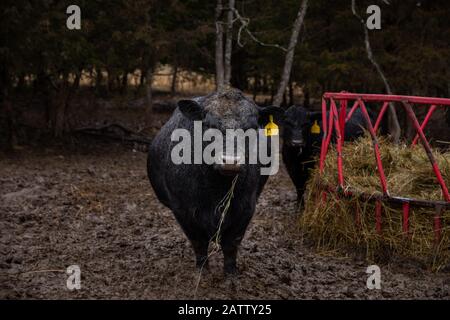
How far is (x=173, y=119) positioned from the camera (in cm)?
579

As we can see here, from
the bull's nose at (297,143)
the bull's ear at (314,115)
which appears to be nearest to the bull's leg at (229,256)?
the bull's nose at (297,143)

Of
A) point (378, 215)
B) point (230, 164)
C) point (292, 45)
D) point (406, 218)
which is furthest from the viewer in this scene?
point (292, 45)

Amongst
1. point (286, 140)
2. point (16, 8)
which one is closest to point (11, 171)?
point (16, 8)

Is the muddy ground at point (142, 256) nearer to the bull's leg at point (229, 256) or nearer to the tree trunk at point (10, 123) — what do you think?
the bull's leg at point (229, 256)

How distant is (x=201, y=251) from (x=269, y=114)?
56.1 inches

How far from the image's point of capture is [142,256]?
6.04 meters

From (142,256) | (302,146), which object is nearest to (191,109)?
(142,256)

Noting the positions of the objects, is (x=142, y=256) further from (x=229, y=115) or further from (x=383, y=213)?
(x=383, y=213)

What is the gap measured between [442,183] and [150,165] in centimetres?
309

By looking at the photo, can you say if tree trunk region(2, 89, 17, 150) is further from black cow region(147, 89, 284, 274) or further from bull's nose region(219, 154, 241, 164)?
bull's nose region(219, 154, 241, 164)

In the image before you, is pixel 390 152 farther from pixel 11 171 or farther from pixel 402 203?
pixel 11 171

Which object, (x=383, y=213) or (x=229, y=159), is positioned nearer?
(x=229, y=159)

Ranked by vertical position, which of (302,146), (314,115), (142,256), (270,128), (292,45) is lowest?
(142,256)

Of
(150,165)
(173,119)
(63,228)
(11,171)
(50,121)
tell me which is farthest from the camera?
(50,121)
